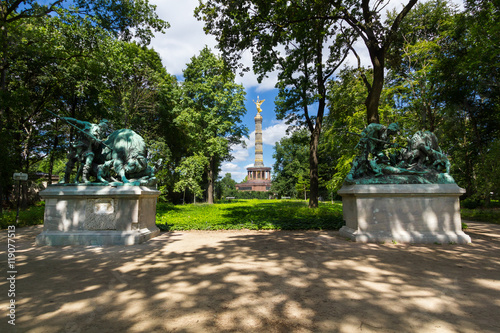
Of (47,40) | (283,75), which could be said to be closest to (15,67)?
(47,40)

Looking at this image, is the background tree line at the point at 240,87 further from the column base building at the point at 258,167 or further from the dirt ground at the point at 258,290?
the column base building at the point at 258,167

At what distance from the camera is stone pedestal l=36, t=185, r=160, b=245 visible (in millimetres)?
6379

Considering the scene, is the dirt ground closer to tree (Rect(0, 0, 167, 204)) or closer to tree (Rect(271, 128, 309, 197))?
tree (Rect(0, 0, 167, 204))

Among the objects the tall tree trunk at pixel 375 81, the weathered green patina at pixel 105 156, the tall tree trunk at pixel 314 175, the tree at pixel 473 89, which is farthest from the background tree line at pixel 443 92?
the weathered green patina at pixel 105 156

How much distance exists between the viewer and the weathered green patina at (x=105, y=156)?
22.6 feet

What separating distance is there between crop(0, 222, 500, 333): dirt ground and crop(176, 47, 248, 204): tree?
713 inches

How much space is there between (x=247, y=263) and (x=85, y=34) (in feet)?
42.7

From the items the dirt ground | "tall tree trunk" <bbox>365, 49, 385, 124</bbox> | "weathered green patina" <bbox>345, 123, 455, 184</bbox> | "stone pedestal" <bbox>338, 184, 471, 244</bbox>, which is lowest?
the dirt ground

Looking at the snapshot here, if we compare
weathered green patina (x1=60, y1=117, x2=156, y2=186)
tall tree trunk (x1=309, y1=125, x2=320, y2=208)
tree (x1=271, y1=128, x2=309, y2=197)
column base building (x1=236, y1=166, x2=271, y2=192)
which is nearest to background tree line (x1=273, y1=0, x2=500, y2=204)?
tall tree trunk (x1=309, y1=125, x2=320, y2=208)

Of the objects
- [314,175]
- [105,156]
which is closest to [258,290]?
[105,156]

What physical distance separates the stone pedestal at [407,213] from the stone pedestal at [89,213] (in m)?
5.94

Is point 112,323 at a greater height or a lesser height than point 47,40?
lesser

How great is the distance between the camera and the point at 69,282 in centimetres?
364

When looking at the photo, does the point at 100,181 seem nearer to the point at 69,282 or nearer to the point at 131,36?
the point at 69,282
